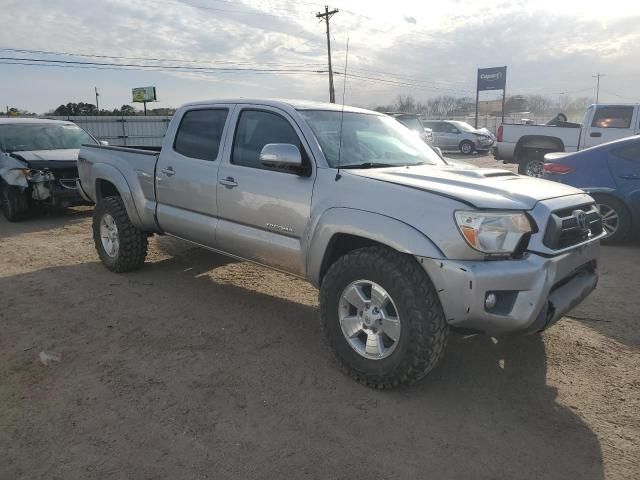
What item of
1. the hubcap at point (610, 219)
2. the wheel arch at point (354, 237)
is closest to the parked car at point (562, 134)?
the hubcap at point (610, 219)

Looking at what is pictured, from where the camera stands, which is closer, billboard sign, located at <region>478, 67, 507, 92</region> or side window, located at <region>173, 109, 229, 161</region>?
side window, located at <region>173, 109, 229, 161</region>

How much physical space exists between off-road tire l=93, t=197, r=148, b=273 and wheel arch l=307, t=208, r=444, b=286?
2.66m

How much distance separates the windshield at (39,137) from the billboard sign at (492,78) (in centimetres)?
4173

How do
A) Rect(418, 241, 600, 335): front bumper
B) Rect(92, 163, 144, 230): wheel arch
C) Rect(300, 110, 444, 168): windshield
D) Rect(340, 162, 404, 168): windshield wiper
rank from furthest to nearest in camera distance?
Rect(92, 163, 144, 230): wheel arch
Rect(300, 110, 444, 168): windshield
Rect(340, 162, 404, 168): windshield wiper
Rect(418, 241, 600, 335): front bumper

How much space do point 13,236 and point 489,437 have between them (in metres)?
7.64

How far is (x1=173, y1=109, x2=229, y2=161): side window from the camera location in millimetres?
4449

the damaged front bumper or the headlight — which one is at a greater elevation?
the headlight

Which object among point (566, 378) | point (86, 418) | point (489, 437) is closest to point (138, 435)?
point (86, 418)

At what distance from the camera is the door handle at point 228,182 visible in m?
4.12

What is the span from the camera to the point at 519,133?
1316cm

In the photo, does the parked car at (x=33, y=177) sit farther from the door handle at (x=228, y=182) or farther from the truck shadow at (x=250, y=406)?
the door handle at (x=228, y=182)

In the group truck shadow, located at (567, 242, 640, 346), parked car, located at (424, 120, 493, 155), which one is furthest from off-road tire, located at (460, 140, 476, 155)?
truck shadow, located at (567, 242, 640, 346)

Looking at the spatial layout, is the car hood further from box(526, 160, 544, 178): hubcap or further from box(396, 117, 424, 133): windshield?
box(526, 160, 544, 178): hubcap

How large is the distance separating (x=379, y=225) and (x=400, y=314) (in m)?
0.56
